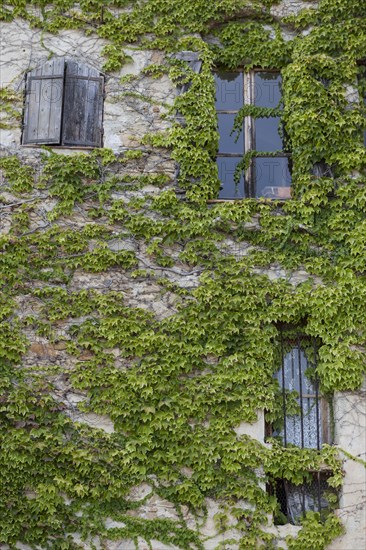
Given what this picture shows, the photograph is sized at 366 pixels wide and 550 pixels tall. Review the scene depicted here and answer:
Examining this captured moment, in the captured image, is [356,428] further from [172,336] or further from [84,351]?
[84,351]

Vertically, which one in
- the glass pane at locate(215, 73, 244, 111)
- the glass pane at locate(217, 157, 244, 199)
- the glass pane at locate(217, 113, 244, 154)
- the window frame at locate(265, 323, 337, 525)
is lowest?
the window frame at locate(265, 323, 337, 525)

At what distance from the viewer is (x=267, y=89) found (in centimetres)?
902

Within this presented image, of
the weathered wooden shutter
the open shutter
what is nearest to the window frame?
the weathered wooden shutter

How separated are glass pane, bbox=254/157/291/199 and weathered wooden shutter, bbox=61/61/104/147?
177 cm

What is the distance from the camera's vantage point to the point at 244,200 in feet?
27.1

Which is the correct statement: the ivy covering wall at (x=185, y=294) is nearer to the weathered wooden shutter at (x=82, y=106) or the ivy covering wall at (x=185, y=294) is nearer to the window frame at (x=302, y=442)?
the window frame at (x=302, y=442)

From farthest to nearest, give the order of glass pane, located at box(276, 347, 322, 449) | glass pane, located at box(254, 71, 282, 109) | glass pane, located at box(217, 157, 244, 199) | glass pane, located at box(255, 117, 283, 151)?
glass pane, located at box(254, 71, 282, 109) → glass pane, located at box(255, 117, 283, 151) → glass pane, located at box(217, 157, 244, 199) → glass pane, located at box(276, 347, 322, 449)

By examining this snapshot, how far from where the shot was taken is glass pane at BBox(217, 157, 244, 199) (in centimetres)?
859

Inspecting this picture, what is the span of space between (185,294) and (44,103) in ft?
8.87

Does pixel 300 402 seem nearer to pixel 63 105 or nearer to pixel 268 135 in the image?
pixel 268 135

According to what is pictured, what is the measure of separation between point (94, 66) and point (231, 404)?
4087 millimetres

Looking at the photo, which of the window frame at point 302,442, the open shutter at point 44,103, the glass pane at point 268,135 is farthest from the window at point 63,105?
the window frame at point 302,442

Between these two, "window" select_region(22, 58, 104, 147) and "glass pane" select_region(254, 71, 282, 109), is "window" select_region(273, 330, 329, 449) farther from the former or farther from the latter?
"window" select_region(22, 58, 104, 147)

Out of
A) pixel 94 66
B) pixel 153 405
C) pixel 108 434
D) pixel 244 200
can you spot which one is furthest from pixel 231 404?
pixel 94 66
